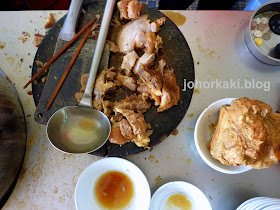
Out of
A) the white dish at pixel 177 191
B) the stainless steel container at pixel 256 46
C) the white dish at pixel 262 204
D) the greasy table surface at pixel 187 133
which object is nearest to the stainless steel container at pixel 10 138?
the greasy table surface at pixel 187 133

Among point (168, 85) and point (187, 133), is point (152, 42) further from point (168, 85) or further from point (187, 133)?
point (187, 133)

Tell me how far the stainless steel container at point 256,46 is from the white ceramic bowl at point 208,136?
35cm

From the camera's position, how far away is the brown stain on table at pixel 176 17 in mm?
1294

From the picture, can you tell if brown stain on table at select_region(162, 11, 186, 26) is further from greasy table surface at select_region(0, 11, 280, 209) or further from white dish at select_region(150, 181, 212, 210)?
white dish at select_region(150, 181, 212, 210)

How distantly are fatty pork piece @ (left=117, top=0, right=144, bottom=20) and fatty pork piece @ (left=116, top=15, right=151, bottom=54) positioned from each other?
0.10 ft

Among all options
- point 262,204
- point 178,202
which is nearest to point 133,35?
point 178,202

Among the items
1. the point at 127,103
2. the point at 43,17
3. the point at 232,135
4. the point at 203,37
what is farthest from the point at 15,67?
the point at 232,135

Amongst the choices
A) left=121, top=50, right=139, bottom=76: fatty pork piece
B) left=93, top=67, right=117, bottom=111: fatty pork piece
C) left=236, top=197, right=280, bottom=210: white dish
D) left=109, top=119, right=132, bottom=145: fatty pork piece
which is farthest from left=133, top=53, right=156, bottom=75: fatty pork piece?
left=236, top=197, right=280, bottom=210: white dish

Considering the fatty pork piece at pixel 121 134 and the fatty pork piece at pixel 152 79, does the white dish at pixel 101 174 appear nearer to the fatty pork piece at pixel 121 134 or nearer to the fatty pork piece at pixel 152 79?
the fatty pork piece at pixel 121 134

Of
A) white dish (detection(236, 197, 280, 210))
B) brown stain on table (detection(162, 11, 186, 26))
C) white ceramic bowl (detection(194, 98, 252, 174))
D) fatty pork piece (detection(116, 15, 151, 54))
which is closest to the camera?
white dish (detection(236, 197, 280, 210))

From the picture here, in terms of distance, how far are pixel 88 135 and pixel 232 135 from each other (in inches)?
26.2

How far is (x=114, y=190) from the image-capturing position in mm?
1100

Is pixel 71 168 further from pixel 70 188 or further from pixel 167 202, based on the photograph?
pixel 167 202

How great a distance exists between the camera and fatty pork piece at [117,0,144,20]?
3.74ft
